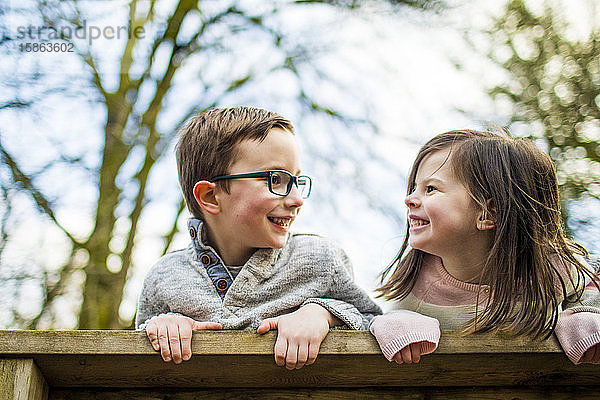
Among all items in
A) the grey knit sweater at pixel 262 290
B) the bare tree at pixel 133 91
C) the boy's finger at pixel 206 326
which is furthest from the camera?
the bare tree at pixel 133 91

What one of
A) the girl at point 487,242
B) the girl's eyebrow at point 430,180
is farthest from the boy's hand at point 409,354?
the girl's eyebrow at point 430,180

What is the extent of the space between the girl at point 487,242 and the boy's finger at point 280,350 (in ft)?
0.90

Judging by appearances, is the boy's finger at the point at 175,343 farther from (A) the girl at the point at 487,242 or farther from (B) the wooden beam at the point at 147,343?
(A) the girl at the point at 487,242

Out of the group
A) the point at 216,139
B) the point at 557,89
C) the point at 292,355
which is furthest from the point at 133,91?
the point at 292,355

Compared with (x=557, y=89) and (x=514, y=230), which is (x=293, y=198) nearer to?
(x=514, y=230)

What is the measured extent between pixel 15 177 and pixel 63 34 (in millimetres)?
1010

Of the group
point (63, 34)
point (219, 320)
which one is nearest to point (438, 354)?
point (219, 320)

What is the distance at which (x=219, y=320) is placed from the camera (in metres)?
1.51

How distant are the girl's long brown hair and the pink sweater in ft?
0.10

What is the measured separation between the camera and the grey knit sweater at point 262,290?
1.52 meters

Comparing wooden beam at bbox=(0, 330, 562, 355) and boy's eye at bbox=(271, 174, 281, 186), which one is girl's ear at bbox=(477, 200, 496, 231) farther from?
boy's eye at bbox=(271, 174, 281, 186)

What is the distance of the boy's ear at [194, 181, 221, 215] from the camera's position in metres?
1.66

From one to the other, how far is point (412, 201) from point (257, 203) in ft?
1.24

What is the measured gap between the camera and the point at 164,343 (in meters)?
1.25
